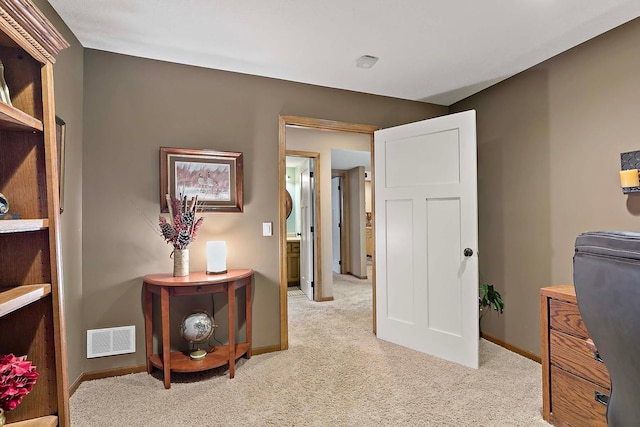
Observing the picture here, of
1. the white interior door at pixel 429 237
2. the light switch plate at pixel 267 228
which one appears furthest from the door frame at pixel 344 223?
the light switch plate at pixel 267 228

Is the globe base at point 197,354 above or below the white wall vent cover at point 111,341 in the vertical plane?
below

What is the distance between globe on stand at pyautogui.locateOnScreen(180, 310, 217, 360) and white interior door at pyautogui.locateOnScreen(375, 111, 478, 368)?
1568 millimetres

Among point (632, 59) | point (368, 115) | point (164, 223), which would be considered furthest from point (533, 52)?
point (164, 223)

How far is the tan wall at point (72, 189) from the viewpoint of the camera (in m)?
2.08

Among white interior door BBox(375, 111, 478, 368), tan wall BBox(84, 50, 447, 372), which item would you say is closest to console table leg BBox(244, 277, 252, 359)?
tan wall BBox(84, 50, 447, 372)

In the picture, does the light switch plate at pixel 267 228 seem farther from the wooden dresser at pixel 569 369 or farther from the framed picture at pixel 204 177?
the wooden dresser at pixel 569 369

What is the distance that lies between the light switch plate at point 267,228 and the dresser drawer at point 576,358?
6.65 feet

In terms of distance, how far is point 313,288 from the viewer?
A: 4832mm

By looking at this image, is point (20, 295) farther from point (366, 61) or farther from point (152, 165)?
point (366, 61)

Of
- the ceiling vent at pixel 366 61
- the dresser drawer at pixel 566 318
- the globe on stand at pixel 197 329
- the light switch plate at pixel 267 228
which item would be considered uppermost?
the ceiling vent at pixel 366 61

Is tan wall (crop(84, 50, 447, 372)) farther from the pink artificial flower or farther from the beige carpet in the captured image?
the pink artificial flower

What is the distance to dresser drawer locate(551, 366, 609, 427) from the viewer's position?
166cm

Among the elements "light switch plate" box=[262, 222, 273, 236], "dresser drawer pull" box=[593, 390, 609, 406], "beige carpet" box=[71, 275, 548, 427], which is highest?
"light switch plate" box=[262, 222, 273, 236]

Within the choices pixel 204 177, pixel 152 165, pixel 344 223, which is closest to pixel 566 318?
pixel 204 177
